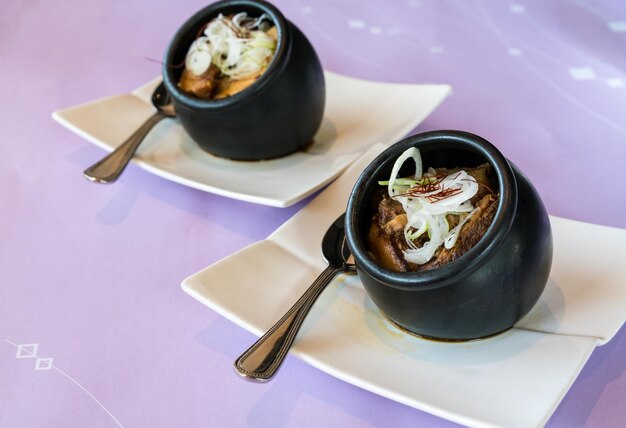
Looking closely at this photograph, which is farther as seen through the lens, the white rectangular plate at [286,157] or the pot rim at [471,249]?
the white rectangular plate at [286,157]

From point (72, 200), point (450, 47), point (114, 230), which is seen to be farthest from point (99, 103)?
point (450, 47)

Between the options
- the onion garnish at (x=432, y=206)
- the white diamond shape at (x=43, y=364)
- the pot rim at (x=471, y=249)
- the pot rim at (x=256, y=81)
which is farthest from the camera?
the pot rim at (x=256, y=81)

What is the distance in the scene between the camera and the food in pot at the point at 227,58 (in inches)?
73.1

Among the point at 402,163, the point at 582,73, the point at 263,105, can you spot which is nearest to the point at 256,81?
the point at 263,105

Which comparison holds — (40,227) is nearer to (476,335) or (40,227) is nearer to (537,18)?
(476,335)

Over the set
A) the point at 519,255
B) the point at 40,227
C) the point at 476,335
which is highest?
the point at 519,255

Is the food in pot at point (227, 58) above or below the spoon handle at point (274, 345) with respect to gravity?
above

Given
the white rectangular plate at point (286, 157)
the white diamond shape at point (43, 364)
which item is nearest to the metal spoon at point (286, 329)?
the white rectangular plate at point (286, 157)

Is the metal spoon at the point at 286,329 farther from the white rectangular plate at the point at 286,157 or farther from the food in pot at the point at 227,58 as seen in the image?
the food in pot at the point at 227,58

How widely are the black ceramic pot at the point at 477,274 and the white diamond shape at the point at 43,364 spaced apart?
1.92 feet

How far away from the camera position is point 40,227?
68.9 inches

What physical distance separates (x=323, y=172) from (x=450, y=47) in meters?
0.90

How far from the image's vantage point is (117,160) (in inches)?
73.3

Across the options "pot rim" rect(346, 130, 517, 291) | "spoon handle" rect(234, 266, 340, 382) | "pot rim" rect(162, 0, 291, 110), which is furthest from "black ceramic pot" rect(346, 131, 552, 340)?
"pot rim" rect(162, 0, 291, 110)
